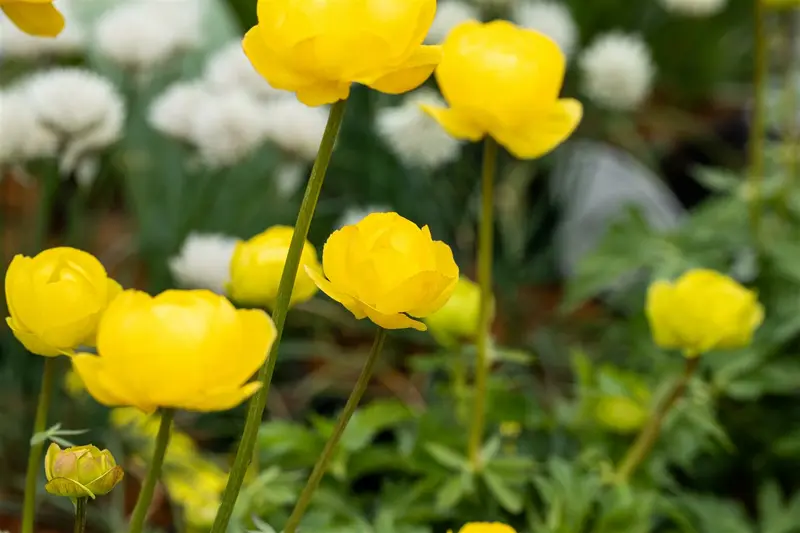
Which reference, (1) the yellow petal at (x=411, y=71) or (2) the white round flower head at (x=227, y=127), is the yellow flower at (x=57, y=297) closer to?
(1) the yellow petal at (x=411, y=71)

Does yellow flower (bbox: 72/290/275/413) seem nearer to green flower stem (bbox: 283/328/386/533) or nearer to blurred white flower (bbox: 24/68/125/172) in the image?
green flower stem (bbox: 283/328/386/533)

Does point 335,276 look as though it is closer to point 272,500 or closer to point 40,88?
point 272,500

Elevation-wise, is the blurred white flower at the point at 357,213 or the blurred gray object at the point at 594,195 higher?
the blurred white flower at the point at 357,213

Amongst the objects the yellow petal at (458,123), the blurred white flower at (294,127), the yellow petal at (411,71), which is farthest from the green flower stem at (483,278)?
the blurred white flower at (294,127)

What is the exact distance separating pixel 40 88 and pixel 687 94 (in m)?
1.08

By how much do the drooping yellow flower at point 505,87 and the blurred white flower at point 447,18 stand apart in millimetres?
514

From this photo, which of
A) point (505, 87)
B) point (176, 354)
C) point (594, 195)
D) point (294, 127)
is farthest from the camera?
point (594, 195)

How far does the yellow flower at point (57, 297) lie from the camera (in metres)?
0.25

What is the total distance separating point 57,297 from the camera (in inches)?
9.7

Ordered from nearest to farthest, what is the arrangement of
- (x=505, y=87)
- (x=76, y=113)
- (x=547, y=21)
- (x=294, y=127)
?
(x=505, y=87) < (x=76, y=113) < (x=294, y=127) < (x=547, y=21)

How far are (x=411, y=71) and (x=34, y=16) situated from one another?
0.14m

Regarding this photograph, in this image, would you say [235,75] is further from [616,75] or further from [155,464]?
[155,464]

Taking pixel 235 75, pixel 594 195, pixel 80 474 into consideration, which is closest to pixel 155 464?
pixel 80 474

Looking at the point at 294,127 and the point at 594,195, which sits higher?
the point at 294,127
